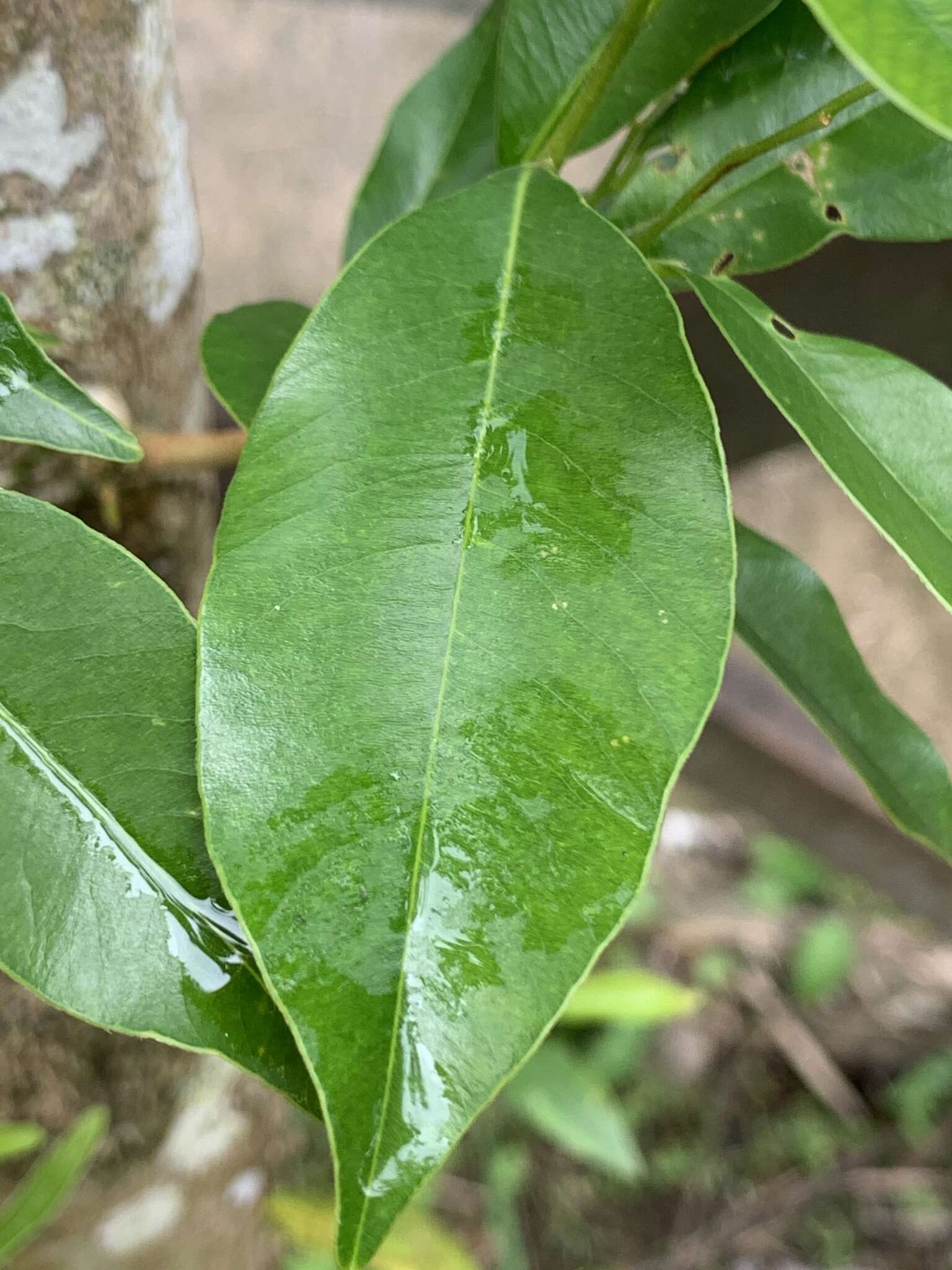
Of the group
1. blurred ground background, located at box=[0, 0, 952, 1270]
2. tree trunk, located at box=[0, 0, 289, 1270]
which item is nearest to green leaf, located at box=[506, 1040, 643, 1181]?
blurred ground background, located at box=[0, 0, 952, 1270]

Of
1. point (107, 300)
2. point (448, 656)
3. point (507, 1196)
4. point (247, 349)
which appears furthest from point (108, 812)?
point (507, 1196)

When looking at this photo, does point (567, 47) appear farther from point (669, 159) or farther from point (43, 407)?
point (43, 407)

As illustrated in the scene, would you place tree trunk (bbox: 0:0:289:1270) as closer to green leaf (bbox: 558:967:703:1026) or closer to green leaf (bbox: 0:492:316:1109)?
green leaf (bbox: 0:492:316:1109)

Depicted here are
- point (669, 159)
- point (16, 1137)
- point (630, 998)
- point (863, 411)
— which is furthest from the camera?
point (630, 998)

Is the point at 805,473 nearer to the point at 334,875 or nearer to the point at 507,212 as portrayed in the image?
the point at 507,212

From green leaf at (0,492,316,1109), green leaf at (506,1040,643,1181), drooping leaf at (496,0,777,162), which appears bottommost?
green leaf at (506,1040,643,1181)

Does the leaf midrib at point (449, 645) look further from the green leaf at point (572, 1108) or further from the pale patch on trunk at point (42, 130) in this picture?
the green leaf at point (572, 1108)
